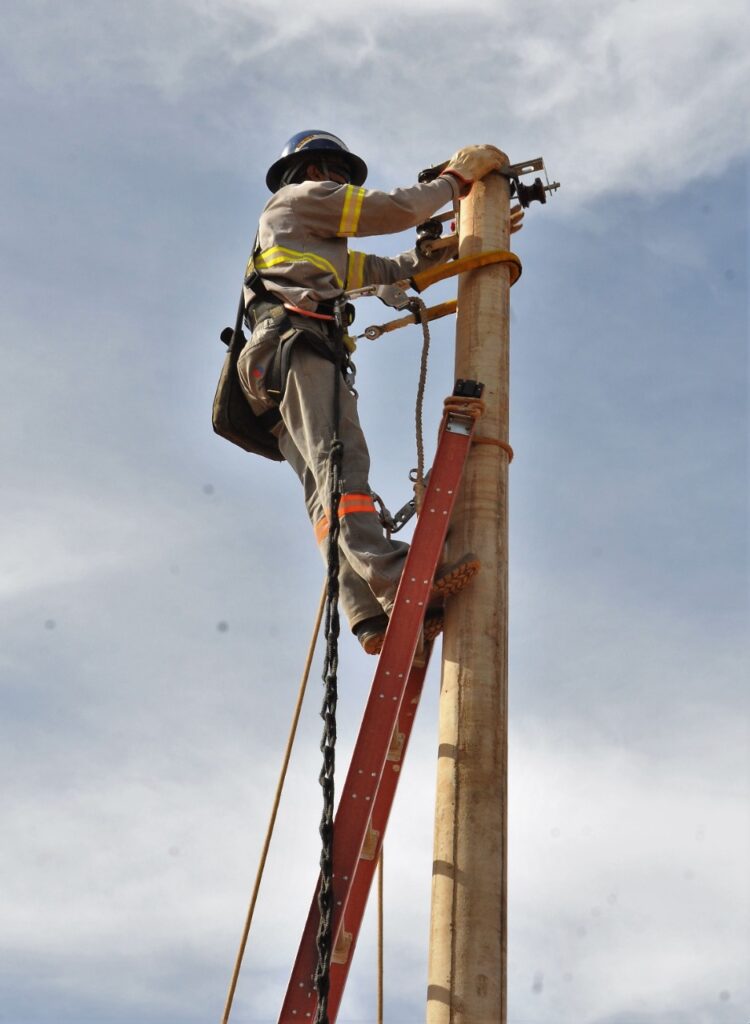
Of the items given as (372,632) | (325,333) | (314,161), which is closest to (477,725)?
(372,632)

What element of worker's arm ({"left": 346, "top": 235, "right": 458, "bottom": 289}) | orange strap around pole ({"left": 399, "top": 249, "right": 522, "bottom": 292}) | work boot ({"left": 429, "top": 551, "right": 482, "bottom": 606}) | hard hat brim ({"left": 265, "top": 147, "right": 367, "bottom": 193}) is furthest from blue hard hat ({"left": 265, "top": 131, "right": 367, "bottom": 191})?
work boot ({"left": 429, "top": 551, "right": 482, "bottom": 606})

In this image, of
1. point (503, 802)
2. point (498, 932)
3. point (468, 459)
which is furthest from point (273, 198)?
point (498, 932)

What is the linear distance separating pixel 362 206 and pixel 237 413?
1077 millimetres

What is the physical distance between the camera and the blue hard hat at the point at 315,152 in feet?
22.4

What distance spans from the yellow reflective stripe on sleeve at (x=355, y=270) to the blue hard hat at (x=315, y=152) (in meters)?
0.58

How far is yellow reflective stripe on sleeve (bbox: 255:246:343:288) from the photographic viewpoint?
20.5 feet

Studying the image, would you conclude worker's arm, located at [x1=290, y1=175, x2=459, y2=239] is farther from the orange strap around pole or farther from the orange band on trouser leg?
the orange band on trouser leg

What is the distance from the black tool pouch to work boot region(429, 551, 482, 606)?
141cm

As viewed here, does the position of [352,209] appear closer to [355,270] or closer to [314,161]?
[355,270]

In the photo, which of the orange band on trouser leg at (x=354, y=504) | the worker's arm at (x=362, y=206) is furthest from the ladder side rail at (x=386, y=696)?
the worker's arm at (x=362, y=206)

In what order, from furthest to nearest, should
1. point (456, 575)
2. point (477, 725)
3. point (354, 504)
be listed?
1. point (354, 504)
2. point (456, 575)
3. point (477, 725)

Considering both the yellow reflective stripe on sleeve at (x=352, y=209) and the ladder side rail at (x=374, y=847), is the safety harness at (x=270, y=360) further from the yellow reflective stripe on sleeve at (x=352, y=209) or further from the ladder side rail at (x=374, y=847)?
the ladder side rail at (x=374, y=847)

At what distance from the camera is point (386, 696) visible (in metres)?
4.92

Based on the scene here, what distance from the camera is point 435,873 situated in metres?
4.88
